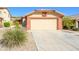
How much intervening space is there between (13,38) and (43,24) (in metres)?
8.25

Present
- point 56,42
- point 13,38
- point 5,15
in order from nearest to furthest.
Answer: point 13,38 → point 56,42 → point 5,15

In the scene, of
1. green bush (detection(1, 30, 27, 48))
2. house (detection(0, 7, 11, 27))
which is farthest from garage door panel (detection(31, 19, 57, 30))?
green bush (detection(1, 30, 27, 48))

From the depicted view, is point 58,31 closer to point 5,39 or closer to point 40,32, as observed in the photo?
point 40,32

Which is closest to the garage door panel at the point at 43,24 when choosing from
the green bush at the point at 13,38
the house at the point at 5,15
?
the house at the point at 5,15

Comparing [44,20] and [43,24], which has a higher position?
[44,20]

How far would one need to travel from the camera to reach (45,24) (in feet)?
65.5

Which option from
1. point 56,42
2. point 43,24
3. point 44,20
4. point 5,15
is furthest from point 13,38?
point 44,20

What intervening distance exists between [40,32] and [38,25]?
1.17 meters

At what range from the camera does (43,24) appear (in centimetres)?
2008

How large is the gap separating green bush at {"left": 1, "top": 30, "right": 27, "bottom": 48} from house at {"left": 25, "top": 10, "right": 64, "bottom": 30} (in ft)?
21.0

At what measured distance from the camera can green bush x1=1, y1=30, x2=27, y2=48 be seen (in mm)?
12023

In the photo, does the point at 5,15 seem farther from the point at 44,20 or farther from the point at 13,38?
the point at 13,38

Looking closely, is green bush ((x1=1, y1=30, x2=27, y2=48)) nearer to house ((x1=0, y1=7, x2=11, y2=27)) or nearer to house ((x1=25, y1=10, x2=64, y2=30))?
house ((x1=0, y1=7, x2=11, y2=27))
